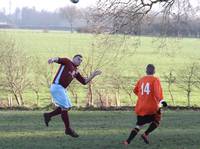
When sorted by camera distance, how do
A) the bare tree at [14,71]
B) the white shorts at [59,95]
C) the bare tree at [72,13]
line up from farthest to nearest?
the bare tree at [72,13]
the bare tree at [14,71]
the white shorts at [59,95]

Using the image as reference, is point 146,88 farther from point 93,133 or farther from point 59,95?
point 93,133

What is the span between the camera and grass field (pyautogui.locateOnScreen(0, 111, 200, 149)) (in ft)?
36.5

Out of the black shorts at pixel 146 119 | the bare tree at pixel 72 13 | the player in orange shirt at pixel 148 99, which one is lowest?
the black shorts at pixel 146 119

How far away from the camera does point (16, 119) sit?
16016mm

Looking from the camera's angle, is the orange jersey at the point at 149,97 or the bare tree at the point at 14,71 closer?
the orange jersey at the point at 149,97

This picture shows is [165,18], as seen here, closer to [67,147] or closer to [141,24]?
[141,24]

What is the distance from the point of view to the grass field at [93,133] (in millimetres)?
11133

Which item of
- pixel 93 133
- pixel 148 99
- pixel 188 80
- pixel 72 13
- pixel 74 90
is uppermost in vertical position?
pixel 72 13

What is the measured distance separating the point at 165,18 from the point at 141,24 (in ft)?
4.04

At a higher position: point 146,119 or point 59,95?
point 59,95

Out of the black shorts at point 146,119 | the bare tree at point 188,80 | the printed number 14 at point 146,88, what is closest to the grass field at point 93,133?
the black shorts at point 146,119

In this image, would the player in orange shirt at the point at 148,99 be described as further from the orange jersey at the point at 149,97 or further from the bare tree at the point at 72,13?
the bare tree at the point at 72,13

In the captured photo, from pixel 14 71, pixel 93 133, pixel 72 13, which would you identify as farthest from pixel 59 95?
pixel 72 13

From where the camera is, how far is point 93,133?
1300 cm
